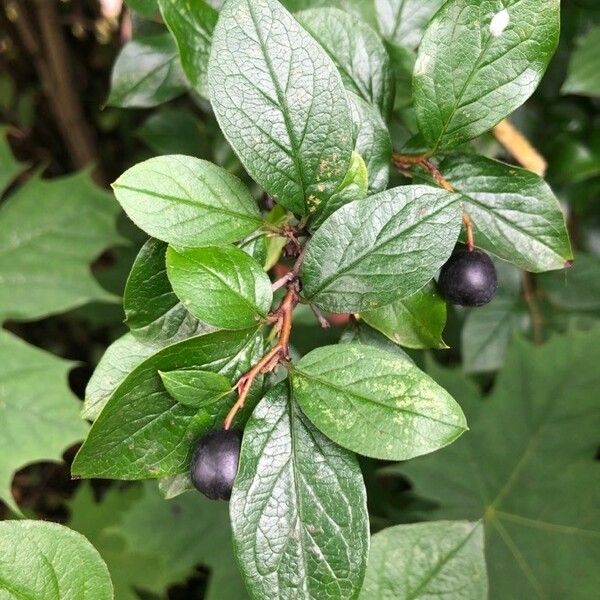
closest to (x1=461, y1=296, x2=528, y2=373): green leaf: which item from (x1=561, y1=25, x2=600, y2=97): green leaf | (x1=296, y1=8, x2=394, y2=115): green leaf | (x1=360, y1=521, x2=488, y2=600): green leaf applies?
(x1=561, y1=25, x2=600, y2=97): green leaf

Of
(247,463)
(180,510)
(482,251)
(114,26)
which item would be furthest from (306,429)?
(114,26)

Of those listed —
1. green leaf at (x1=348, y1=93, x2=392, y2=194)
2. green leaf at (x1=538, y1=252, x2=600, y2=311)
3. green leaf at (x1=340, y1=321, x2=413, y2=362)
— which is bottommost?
green leaf at (x1=538, y1=252, x2=600, y2=311)

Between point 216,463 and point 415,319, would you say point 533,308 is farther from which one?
point 216,463

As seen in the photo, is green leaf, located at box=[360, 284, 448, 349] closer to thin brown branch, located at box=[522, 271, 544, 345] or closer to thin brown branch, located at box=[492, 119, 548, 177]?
thin brown branch, located at box=[492, 119, 548, 177]

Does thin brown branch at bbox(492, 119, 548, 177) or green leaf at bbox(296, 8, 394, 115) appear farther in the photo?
thin brown branch at bbox(492, 119, 548, 177)

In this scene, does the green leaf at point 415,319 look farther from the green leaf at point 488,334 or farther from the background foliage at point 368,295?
the green leaf at point 488,334

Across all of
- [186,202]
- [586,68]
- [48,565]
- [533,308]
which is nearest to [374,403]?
[186,202]
